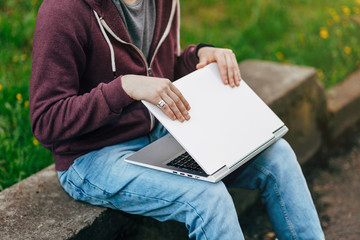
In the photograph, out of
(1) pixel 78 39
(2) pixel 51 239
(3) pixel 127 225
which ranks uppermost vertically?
(1) pixel 78 39

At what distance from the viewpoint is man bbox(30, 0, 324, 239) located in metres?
1.48

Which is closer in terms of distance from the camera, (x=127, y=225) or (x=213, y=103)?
(x=213, y=103)

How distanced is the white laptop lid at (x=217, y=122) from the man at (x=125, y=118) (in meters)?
0.04

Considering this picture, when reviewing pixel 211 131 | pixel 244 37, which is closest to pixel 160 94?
pixel 211 131

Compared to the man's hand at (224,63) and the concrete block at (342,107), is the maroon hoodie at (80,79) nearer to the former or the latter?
the man's hand at (224,63)

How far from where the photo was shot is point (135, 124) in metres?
1.77

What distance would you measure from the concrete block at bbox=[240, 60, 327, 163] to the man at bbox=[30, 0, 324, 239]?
896mm

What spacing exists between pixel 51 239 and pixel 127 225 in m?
0.40

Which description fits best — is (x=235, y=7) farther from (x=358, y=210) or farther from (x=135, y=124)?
(x=135, y=124)

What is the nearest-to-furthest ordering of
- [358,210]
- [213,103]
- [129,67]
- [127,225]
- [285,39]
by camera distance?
[213,103], [129,67], [127,225], [358,210], [285,39]

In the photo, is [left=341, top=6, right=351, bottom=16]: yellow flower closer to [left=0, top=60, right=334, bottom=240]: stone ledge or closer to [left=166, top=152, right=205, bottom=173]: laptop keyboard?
[left=0, top=60, right=334, bottom=240]: stone ledge

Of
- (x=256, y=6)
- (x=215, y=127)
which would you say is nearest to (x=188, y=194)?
(x=215, y=127)

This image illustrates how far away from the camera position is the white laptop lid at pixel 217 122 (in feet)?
4.76

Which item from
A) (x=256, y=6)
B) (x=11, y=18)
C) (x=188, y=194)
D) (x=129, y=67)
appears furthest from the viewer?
(x=256, y=6)
